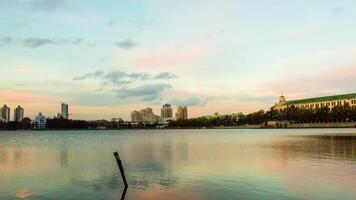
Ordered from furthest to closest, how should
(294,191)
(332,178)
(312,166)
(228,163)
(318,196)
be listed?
(228,163)
(312,166)
(332,178)
(294,191)
(318,196)

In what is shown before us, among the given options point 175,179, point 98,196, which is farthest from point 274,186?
point 98,196

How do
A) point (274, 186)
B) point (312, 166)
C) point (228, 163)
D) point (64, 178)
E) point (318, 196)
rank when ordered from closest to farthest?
point (318, 196) → point (274, 186) → point (64, 178) → point (312, 166) → point (228, 163)

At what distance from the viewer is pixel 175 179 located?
31.0m

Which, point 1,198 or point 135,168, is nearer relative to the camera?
point 1,198

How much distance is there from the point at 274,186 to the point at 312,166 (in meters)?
12.9

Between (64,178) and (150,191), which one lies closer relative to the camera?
(150,191)

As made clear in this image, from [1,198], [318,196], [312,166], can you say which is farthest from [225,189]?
[312,166]

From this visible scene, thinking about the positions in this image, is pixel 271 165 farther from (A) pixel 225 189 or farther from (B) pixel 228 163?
(A) pixel 225 189

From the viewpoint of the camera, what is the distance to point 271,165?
133 feet

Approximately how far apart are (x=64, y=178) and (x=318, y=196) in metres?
18.7

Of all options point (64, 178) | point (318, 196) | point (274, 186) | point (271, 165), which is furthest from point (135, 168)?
point (318, 196)

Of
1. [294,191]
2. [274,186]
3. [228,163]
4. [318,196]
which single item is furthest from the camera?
[228,163]

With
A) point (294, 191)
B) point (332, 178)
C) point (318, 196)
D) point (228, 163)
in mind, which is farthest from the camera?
point (228, 163)

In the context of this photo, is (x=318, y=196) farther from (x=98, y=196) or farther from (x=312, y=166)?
(x=312, y=166)
